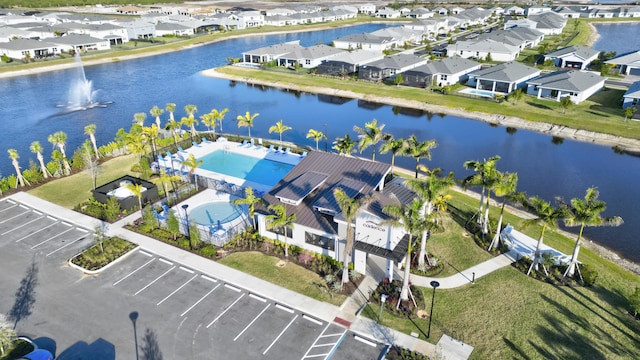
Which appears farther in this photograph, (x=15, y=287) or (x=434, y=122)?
(x=434, y=122)

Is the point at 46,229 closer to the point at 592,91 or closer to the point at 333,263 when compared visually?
the point at 333,263

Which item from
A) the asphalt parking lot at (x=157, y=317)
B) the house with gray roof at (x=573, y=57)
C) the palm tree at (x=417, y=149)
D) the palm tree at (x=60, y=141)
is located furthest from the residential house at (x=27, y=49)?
the house with gray roof at (x=573, y=57)

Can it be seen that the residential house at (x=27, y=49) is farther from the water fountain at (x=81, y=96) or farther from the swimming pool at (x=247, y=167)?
the swimming pool at (x=247, y=167)

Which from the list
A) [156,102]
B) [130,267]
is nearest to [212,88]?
[156,102]

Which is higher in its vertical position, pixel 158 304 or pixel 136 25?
pixel 136 25

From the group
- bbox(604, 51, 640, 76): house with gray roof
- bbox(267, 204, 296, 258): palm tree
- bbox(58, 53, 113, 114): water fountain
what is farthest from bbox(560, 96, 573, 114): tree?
bbox(58, 53, 113, 114): water fountain

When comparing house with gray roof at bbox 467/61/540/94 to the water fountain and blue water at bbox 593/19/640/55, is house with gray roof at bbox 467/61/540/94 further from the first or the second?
the water fountain
